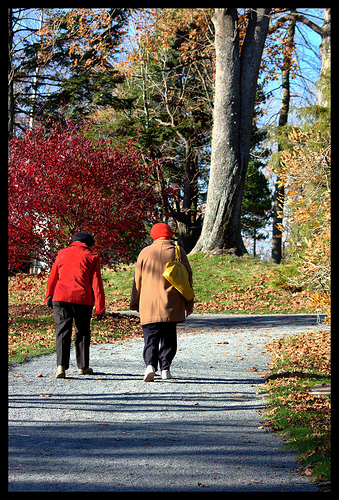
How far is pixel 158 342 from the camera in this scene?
738 centimetres

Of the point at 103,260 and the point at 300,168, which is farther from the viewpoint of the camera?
the point at 103,260

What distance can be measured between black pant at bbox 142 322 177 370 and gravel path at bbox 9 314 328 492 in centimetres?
30

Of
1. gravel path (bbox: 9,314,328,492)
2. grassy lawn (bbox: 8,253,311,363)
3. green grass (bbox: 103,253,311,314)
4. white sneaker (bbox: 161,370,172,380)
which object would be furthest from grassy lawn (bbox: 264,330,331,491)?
green grass (bbox: 103,253,311,314)

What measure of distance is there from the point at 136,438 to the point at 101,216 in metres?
8.07

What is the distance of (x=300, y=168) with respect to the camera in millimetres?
6984

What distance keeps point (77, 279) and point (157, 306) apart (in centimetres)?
119

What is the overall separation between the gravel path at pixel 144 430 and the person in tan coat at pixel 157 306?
341 millimetres

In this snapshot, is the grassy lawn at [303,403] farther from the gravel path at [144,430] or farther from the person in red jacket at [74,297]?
the person in red jacket at [74,297]

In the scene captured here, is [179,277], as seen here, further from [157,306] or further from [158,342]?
[158,342]

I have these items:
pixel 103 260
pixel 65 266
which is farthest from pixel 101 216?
pixel 65 266

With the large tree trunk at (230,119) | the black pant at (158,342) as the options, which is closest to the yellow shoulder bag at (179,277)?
the black pant at (158,342)

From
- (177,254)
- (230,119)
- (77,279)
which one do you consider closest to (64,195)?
(77,279)
